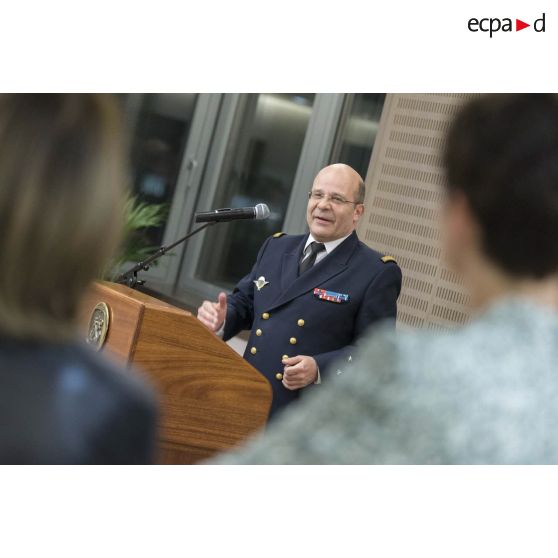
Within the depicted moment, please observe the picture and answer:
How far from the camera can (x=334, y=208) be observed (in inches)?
131

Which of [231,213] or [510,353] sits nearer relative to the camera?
[510,353]

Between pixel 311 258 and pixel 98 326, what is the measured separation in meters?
0.98

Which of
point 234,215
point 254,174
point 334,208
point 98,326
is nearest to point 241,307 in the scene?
point 334,208

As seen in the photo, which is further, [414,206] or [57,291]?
[414,206]

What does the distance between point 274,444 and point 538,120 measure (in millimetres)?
480

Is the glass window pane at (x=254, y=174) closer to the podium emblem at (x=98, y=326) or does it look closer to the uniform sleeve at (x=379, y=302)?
the uniform sleeve at (x=379, y=302)

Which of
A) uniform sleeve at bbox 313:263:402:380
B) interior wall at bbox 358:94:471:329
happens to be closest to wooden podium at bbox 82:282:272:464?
uniform sleeve at bbox 313:263:402:380

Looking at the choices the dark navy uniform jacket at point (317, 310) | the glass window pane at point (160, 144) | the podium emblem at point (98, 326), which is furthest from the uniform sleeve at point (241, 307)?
the glass window pane at point (160, 144)

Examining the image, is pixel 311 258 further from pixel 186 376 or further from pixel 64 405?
pixel 64 405

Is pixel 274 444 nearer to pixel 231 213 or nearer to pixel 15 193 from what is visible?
pixel 15 193

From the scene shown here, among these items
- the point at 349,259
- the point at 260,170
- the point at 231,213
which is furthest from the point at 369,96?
the point at 231,213

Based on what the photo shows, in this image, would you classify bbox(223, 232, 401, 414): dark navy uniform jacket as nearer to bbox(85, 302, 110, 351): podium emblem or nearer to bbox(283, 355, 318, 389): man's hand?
bbox(283, 355, 318, 389): man's hand

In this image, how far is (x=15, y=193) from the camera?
94 centimetres

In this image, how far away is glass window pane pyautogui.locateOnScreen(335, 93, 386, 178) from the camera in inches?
213
